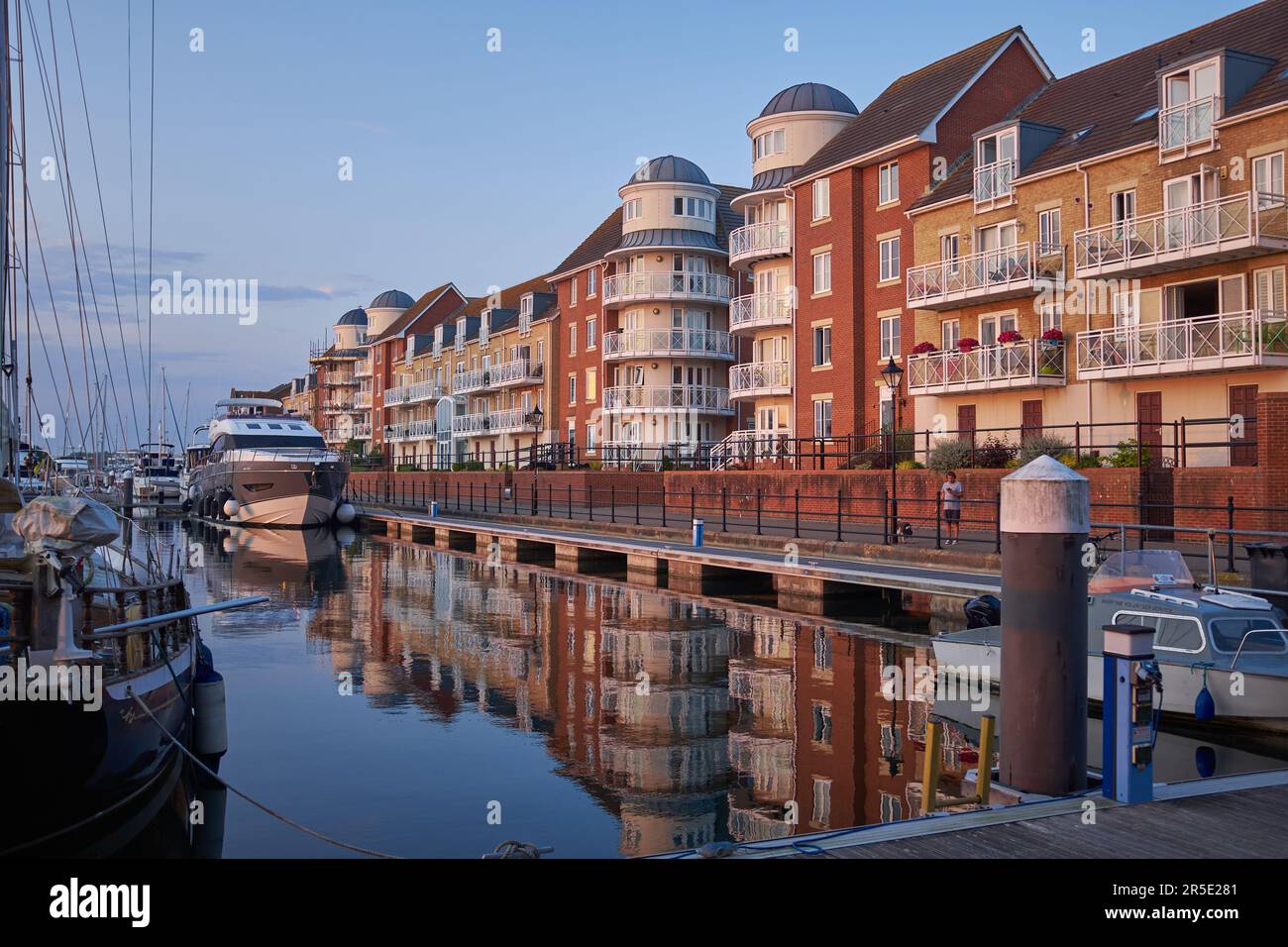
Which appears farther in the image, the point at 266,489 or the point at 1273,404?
the point at 266,489

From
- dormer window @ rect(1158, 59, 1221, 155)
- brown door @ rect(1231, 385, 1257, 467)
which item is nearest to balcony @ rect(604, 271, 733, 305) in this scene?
dormer window @ rect(1158, 59, 1221, 155)

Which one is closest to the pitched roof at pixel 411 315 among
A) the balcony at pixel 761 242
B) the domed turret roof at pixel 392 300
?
the domed turret roof at pixel 392 300

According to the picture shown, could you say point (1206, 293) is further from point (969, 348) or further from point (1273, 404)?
point (1273, 404)

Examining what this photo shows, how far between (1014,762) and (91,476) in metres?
22.1

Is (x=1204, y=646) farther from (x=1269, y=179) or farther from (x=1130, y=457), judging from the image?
(x=1269, y=179)

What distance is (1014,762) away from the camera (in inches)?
293

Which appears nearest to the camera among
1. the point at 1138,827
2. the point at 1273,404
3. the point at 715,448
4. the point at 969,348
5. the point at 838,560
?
the point at 1138,827

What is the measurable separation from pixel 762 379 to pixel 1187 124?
65.5 ft

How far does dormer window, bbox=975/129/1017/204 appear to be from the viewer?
115 feet

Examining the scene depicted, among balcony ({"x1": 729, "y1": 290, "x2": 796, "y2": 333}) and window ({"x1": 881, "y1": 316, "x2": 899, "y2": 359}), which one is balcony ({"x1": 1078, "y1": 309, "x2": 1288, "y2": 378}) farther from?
balcony ({"x1": 729, "y1": 290, "x2": 796, "y2": 333})

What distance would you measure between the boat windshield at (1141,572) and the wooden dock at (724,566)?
2759 mm

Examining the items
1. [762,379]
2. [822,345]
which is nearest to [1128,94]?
[822,345]

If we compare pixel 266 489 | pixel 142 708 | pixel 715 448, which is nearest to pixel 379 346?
pixel 266 489

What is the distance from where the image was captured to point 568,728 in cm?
1286
